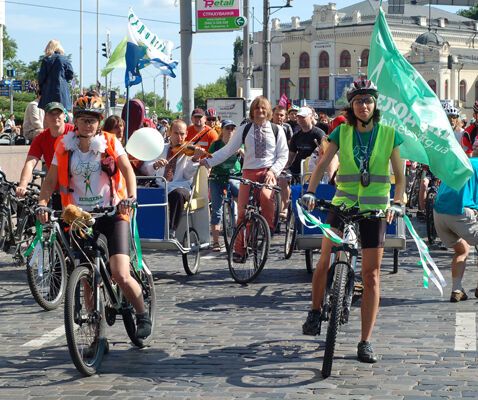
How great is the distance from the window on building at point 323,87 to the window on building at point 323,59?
4.86ft

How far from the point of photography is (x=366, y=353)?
25.8 ft

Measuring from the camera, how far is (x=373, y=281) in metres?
7.92

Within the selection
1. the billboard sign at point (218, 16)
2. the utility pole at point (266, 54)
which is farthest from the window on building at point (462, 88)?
the billboard sign at point (218, 16)

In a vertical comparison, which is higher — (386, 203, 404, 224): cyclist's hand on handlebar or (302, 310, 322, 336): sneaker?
(386, 203, 404, 224): cyclist's hand on handlebar

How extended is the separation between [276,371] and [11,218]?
264 inches

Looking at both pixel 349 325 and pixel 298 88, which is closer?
pixel 349 325

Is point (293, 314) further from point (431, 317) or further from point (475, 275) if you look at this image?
point (475, 275)

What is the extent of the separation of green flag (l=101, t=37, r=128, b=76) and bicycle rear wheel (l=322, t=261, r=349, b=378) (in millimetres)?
8482

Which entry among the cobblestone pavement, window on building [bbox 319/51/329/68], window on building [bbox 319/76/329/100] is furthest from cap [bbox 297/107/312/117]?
window on building [bbox 319/76/329/100]

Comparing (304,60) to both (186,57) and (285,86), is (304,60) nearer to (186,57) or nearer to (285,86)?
(285,86)

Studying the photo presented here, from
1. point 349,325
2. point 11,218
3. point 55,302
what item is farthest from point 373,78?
point 11,218

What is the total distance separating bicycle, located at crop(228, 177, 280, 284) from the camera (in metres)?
12.0

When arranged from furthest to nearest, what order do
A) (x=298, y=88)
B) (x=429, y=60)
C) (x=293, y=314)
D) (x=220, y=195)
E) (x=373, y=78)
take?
(x=298, y=88)
(x=429, y=60)
(x=220, y=195)
(x=293, y=314)
(x=373, y=78)

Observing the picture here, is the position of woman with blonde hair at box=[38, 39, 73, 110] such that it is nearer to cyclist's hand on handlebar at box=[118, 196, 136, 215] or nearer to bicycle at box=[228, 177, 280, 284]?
bicycle at box=[228, 177, 280, 284]
